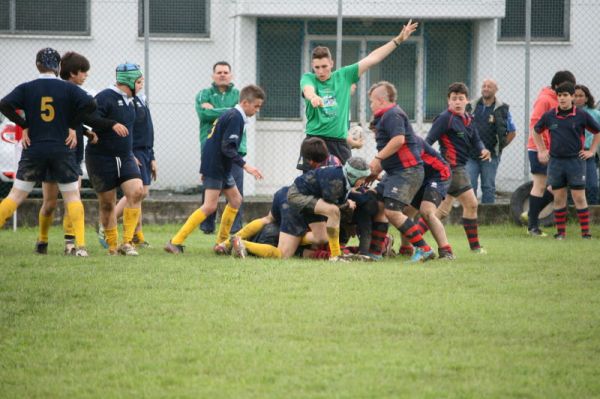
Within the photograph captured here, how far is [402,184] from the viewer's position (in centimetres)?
1091

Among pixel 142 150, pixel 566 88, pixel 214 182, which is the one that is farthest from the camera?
pixel 566 88

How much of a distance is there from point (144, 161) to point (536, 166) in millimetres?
5059

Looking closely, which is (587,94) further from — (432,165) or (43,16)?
(43,16)

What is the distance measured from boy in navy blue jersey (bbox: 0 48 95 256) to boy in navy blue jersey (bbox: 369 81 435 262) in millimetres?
2685

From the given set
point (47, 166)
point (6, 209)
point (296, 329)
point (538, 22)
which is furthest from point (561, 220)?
point (296, 329)

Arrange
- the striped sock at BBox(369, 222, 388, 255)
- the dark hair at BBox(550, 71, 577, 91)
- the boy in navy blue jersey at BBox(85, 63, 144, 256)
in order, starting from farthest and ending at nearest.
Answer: the dark hair at BBox(550, 71, 577, 91), the striped sock at BBox(369, 222, 388, 255), the boy in navy blue jersey at BBox(85, 63, 144, 256)

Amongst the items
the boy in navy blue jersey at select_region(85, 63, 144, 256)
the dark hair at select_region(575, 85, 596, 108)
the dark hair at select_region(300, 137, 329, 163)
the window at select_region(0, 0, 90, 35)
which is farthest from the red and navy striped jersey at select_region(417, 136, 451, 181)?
the window at select_region(0, 0, 90, 35)

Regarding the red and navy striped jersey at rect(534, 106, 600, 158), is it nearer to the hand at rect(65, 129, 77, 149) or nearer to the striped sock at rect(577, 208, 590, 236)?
the striped sock at rect(577, 208, 590, 236)

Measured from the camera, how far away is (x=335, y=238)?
10.9 meters

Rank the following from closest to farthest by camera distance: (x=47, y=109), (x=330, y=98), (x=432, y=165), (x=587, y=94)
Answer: (x=47, y=109)
(x=432, y=165)
(x=330, y=98)
(x=587, y=94)

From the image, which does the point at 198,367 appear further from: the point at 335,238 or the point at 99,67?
the point at 99,67

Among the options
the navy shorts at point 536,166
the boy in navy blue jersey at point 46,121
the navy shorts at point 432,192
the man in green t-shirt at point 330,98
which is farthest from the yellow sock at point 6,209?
the navy shorts at point 536,166

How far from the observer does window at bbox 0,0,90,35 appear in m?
19.4

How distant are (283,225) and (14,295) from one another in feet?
10.6
